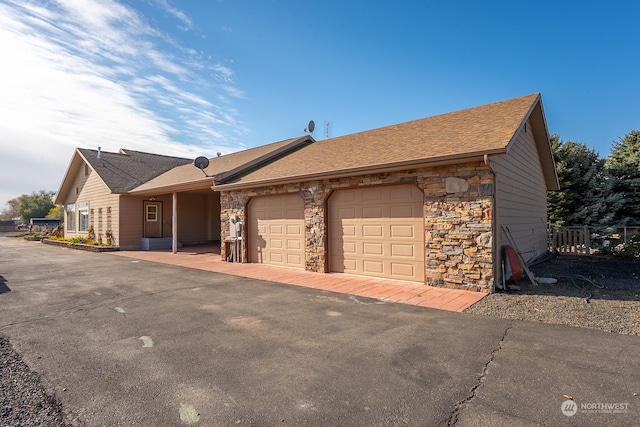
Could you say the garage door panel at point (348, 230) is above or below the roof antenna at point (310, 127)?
below

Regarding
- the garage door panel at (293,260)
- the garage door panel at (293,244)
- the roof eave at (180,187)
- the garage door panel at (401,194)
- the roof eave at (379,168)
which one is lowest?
the garage door panel at (293,260)

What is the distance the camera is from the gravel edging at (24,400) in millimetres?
2598

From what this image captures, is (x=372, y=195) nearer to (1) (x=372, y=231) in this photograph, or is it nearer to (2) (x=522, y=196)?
(1) (x=372, y=231)

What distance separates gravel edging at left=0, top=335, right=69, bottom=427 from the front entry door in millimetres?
16555

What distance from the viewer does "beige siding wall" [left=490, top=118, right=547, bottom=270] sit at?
24.4ft

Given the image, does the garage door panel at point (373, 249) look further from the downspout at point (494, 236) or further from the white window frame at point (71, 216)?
the white window frame at point (71, 216)

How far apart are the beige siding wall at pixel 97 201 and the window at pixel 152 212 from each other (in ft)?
5.38

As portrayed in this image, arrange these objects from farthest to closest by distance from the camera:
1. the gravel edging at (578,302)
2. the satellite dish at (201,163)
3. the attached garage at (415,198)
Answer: the satellite dish at (201,163), the attached garage at (415,198), the gravel edging at (578,302)

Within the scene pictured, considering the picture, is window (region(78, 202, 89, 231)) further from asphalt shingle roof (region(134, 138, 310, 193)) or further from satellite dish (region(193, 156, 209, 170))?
satellite dish (region(193, 156, 209, 170))

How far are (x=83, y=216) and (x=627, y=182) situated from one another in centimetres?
3246

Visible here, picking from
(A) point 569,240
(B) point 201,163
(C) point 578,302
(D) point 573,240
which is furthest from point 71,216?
(D) point 573,240

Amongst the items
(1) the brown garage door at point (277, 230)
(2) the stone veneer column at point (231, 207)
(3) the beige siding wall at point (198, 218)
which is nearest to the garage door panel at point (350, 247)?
(1) the brown garage door at point (277, 230)

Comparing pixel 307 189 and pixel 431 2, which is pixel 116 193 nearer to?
pixel 307 189

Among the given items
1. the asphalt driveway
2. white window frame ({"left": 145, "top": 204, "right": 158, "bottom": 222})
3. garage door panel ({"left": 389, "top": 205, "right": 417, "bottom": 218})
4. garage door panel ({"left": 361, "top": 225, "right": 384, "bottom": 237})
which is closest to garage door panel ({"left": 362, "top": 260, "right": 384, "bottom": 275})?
garage door panel ({"left": 361, "top": 225, "right": 384, "bottom": 237})
